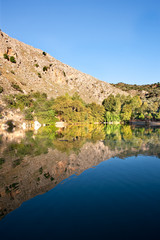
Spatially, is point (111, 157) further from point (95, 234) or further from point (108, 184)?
point (95, 234)

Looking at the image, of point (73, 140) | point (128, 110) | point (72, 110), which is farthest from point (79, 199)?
point (128, 110)

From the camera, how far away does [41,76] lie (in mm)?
94000

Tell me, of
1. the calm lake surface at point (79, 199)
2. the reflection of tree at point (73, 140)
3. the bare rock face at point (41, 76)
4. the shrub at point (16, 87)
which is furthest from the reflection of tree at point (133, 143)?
the shrub at point (16, 87)

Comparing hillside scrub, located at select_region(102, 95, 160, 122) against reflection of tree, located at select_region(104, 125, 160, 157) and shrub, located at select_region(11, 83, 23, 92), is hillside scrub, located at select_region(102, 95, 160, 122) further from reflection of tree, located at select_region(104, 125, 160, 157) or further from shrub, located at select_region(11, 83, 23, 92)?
reflection of tree, located at select_region(104, 125, 160, 157)

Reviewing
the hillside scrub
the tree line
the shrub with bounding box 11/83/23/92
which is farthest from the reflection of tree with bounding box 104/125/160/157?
the shrub with bounding box 11/83/23/92

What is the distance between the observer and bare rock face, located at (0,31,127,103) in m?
77.0

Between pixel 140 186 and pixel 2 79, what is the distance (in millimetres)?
72517

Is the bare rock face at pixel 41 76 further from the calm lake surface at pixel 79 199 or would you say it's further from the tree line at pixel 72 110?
the calm lake surface at pixel 79 199

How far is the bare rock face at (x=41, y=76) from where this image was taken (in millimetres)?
76956

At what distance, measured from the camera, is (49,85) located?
91250 millimetres

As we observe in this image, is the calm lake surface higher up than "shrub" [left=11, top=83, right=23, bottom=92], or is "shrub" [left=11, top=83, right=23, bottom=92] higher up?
"shrub" [left=11, top=83, right=23, bottom=92]

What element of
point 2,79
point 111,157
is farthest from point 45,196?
point 2,79

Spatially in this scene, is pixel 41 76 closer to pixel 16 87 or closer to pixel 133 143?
pixel 16 87

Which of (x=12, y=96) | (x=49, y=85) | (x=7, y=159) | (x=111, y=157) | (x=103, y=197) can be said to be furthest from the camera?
(x=49, y=85)
